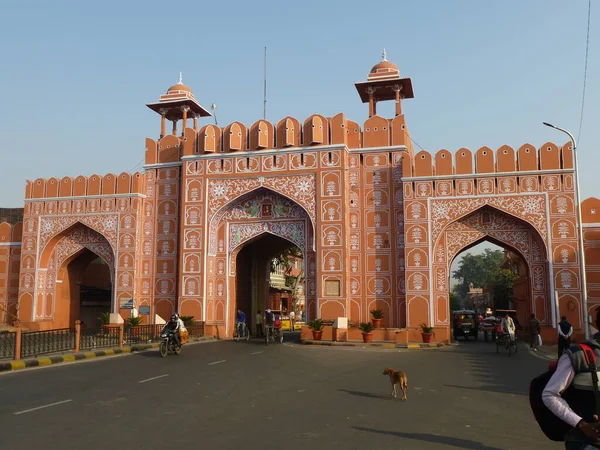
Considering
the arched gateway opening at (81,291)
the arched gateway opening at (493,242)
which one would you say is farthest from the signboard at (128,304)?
the arched gateway opening at (493,242)

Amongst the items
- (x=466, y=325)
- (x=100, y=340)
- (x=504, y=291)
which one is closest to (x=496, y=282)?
(x=504, y=291)

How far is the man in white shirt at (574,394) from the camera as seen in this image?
9.52ft

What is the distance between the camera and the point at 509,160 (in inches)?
849

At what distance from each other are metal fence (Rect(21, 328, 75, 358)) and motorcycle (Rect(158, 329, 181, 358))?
8.16 feet

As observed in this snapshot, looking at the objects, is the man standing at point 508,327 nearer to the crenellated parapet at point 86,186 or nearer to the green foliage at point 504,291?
the crenellated parapet at point 86,186

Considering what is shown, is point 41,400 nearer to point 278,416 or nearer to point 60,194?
point 278,416

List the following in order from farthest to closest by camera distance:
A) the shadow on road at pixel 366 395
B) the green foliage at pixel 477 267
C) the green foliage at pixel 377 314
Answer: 1. the green foliage at pixel 477 267
2. the green foliage at pixel 377 314
3. the shadow on road at pixel 366 395

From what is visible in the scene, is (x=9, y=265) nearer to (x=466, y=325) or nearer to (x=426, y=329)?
(x=426, y=329)

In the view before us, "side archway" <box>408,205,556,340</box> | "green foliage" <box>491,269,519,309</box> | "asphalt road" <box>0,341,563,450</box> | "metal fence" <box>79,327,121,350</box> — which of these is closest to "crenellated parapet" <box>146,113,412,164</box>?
"side archway" <box>408,205,556,340</box>

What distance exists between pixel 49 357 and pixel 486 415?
34.7ft

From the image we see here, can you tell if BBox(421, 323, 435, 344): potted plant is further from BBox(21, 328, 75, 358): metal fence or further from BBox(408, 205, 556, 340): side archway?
BBox(21, 328, 75, 358): metal fence

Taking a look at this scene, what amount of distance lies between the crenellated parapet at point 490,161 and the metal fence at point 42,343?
43.6 feet

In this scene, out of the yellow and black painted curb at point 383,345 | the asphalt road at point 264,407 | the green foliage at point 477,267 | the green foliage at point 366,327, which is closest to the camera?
the asphalt road at point 264,407

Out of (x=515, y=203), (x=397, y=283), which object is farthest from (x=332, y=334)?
(x=515, y=203)
